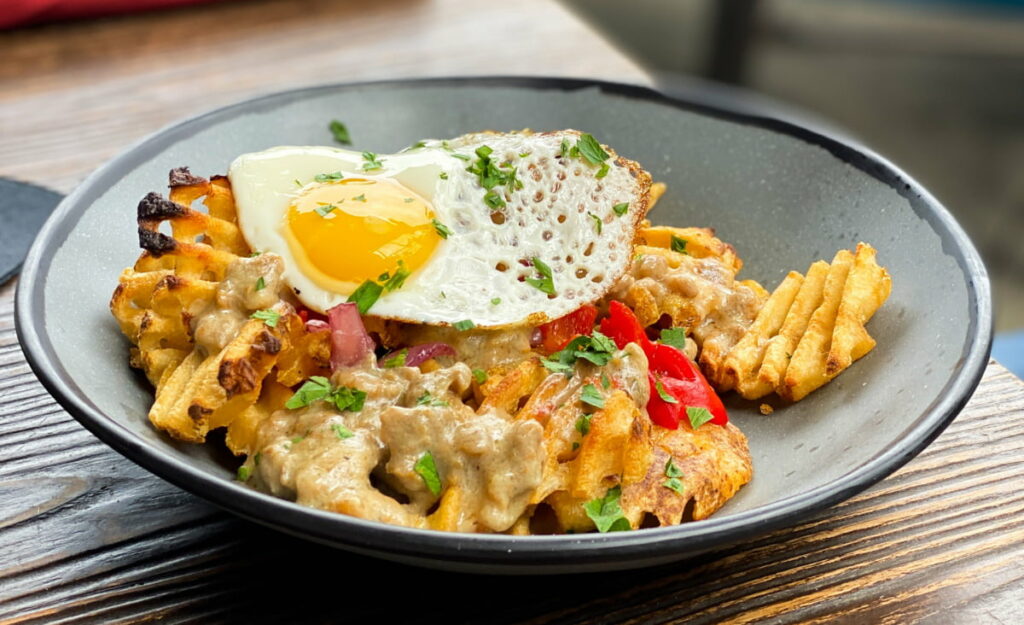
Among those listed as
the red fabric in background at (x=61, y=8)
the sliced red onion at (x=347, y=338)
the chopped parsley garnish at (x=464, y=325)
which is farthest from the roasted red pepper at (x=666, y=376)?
the red fabric in background at (x=61, y=8)

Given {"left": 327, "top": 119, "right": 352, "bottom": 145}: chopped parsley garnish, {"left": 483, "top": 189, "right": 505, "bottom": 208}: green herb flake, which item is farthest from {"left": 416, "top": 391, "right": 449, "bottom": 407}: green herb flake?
{"left": 327, "top": 119, "right": 352, "bottom": 145}: chopped parsley garnish

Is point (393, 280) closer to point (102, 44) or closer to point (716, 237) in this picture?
point (716, 237)

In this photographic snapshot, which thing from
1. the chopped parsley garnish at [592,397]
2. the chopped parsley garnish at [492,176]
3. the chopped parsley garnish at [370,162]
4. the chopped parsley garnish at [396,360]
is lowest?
the chopped parsley garnish at [396,360]

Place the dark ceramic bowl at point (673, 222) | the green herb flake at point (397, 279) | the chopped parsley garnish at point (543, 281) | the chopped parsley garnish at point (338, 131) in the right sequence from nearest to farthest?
the dark ceramic bowl at point (673, 222), the green herb flake at point (397, 279), the chopped parsley garnish at point (543, 281), the chopped parsley garnish at point (338, 131)

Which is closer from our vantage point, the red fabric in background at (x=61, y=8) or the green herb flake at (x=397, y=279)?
the green herb flake at (x=397, y=279)

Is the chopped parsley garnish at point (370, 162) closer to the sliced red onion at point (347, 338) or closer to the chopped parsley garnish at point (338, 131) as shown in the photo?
the sliced red onion at point (347, 338)

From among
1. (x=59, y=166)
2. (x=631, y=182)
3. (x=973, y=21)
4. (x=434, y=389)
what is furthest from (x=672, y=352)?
(x=973, y=21)
